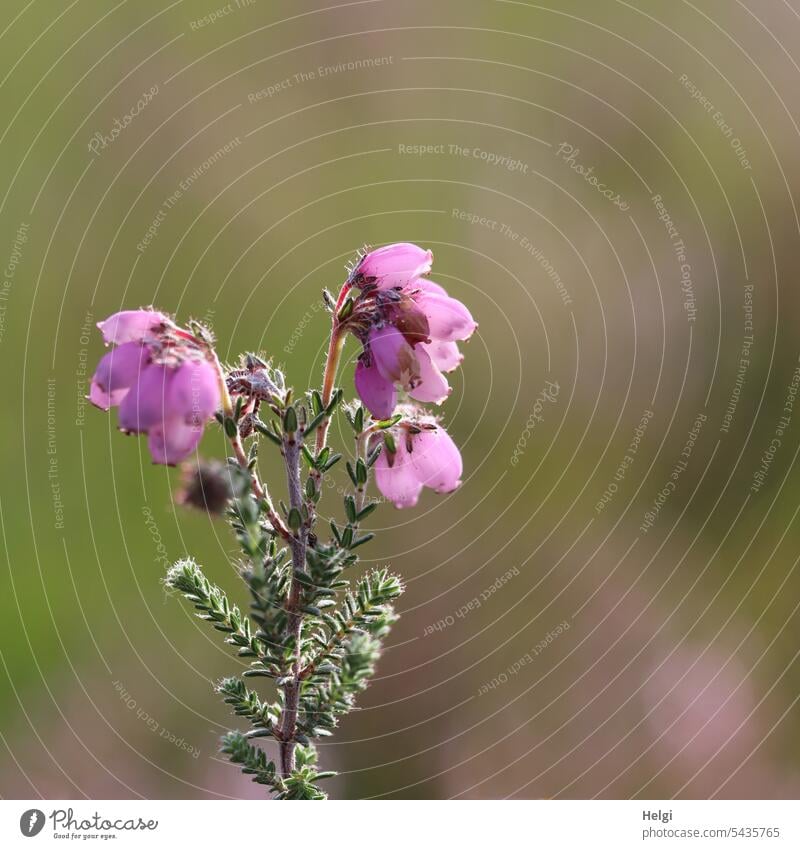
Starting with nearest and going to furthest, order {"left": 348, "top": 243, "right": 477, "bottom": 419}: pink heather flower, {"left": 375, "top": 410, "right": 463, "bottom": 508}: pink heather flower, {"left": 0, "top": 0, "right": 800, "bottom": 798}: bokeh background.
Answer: {"left": 348, "top": 243, "right": 477, "bottom": 419}: pink heather flower → {"left": 375, "top": 410, "right": 463, "bottom": 508}: pink heather flower → {"left": 0, "top": 0, "right": 800, "bottom": 798}: bokeh background

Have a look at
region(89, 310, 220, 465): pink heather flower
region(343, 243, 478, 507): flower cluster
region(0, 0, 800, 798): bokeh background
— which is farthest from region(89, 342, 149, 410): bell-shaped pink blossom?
region(0, 0, 800, 798): bokeh background

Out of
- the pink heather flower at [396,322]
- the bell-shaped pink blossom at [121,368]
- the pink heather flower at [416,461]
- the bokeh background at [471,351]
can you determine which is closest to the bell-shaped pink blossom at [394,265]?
the pink heather flower at [396,322]

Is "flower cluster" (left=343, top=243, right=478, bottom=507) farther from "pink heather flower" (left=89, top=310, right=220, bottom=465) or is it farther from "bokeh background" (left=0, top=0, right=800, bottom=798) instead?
"bokeh background" (left=0, top=0, right=800, bottom=798)

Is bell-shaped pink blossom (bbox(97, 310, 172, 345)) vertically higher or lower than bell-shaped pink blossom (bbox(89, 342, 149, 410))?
higher

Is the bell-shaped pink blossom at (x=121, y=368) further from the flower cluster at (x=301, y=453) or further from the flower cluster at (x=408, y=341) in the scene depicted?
the flower cluster at (x=408, y=341)

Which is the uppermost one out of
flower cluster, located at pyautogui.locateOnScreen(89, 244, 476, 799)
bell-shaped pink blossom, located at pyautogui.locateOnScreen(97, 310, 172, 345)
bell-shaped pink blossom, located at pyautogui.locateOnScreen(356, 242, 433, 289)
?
bell-shaped pink blossom, located at pyautogui.locateOnScreen(356, 242, 433, 289)
